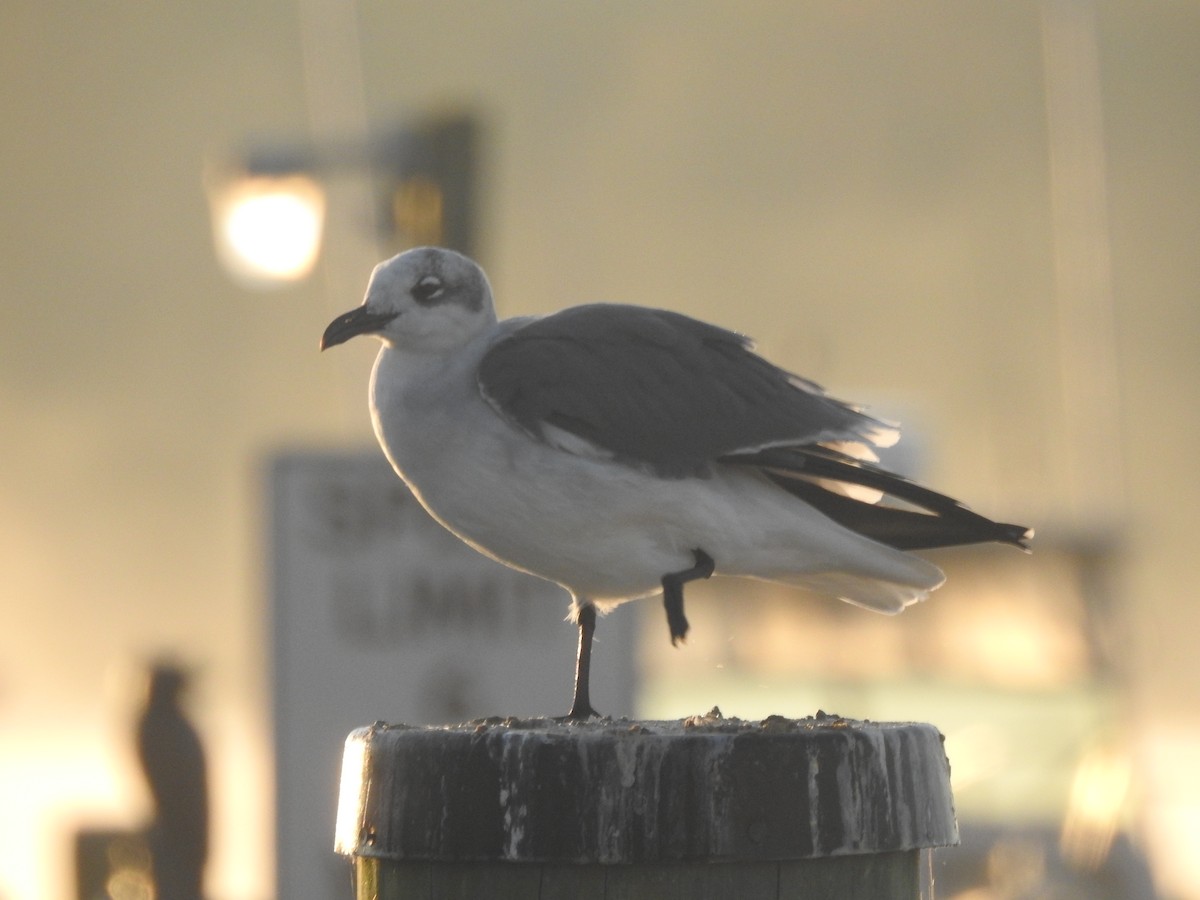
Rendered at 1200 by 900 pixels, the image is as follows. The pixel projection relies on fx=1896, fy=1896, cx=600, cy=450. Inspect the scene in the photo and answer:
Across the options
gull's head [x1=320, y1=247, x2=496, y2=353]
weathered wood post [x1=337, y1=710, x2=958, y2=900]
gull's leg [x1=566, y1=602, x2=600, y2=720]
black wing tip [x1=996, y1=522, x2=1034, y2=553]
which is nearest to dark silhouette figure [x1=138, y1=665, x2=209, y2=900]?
gull's leg [x1=566, y1=602, x2=600, y2=720]

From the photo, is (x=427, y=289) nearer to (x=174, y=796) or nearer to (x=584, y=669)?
(x=584, y=669)

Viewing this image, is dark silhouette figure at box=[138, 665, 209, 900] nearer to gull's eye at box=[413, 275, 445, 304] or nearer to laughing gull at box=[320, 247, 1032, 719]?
laughing gull at box=[320, 247, 1032, 719]

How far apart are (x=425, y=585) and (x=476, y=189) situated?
2546 mm

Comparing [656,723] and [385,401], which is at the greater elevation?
[385,401]

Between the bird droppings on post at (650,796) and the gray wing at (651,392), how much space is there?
4.01 ft

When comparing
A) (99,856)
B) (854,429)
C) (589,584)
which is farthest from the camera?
(99,856)

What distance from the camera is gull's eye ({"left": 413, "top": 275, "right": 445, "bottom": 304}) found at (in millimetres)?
4352

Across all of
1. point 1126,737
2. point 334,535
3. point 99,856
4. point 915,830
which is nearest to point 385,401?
point 915,830

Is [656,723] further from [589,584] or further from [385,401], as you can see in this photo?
[385,401]

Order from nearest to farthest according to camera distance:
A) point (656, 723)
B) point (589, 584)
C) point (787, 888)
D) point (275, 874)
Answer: point (787, 888), point (656, 723), point (589, 584), point (275, 874)

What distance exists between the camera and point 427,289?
4.36 meters

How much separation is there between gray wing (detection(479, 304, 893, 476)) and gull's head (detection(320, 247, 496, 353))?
160 millimetres

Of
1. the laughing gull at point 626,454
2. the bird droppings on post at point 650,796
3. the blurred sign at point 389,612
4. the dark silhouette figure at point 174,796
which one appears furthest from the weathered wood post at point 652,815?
the dark silhouette figure at point 174,796

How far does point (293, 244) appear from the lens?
972cm
